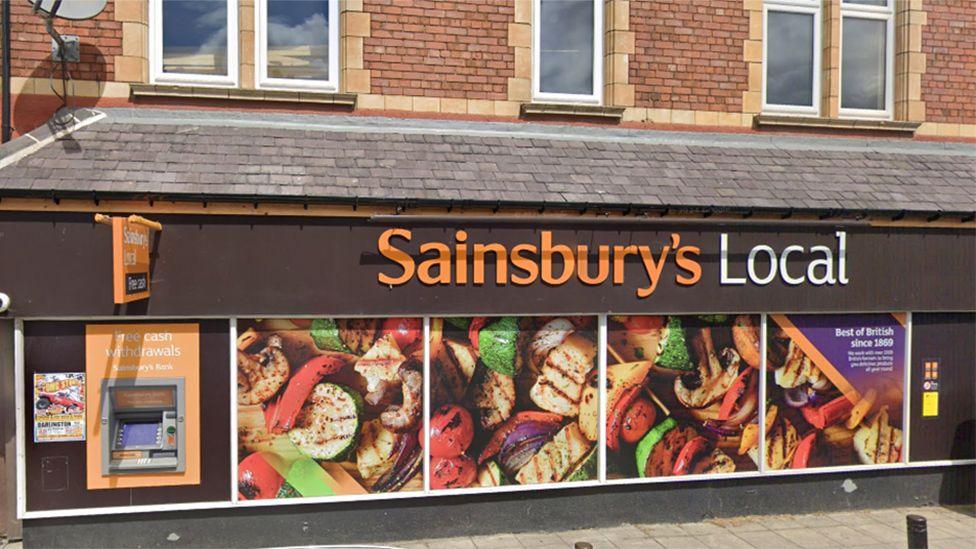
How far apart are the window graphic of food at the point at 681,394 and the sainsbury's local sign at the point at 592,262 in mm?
507

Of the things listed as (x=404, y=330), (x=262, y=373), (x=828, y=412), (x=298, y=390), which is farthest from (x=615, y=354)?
(x=262, y=373)

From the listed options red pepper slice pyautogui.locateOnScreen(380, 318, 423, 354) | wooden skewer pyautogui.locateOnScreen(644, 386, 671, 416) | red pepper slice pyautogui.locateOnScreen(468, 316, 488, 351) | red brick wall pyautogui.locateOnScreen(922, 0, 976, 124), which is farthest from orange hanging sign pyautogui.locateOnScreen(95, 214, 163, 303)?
red brick wall pyautogui.locateOnScreen(922, 0, 976, 124)

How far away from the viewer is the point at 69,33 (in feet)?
22.5

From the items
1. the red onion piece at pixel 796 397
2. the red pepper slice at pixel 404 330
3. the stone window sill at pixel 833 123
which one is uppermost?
the stone window sill at pixel 833 123

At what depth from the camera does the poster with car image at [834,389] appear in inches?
298

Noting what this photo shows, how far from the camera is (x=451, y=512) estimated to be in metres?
6.90

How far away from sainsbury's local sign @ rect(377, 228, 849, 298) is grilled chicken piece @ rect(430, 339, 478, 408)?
2.24 ft

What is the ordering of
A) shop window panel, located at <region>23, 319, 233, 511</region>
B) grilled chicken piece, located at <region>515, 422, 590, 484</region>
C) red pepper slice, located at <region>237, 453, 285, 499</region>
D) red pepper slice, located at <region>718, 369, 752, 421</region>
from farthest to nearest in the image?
red pepper slice, located at <region>718, 369, 752, 421</region>, grilled chicken piece, located at <region>515, 422, 590, 484</region>, red pepper slice, located at <region>237, 453, 285, 499</region>, shop window panel, located at <region>23, 319, 233, 511</region>

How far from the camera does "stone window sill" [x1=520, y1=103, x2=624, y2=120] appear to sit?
25.3ft

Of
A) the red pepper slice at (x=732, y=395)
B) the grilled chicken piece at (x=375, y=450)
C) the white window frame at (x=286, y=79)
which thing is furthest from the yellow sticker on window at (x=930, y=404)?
the white window frame at (x=286, y=79)

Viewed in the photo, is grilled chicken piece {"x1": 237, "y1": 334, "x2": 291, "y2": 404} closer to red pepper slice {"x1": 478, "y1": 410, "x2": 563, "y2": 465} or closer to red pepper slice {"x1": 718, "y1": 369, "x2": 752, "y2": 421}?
red pepper slice {"x1": 478, "y1": 410, "x2": 563, "y2": 465}

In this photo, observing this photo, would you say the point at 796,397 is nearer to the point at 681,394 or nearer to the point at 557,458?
the point at 681,394

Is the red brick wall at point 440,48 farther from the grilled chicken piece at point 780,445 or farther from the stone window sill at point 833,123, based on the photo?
the grilled chicken piece at point 780,445

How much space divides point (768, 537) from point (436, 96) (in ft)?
18.5
